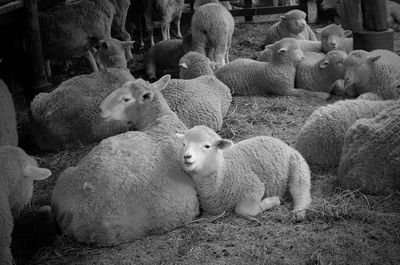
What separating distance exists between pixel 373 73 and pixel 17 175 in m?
4.21

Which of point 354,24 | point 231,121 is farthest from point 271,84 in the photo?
point 354,24

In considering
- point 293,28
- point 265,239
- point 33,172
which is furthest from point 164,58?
point 265,239

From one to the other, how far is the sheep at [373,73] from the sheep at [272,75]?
0.64 metres

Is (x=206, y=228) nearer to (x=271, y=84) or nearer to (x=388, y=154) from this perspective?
(x=388, y=154)

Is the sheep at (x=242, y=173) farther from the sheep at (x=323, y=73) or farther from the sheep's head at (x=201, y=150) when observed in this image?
the sheep at (x=323, y=73)

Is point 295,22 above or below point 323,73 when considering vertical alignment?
above

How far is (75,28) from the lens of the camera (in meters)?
8.02

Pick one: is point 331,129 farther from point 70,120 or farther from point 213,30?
point 213,30

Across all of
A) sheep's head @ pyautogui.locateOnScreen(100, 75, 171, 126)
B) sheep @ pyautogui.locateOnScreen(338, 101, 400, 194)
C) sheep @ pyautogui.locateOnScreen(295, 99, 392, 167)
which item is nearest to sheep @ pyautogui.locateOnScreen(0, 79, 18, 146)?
sheep's head @ pyautogui.locateOnScreen(100, 75, 171, 126)

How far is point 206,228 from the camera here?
3.99 metres

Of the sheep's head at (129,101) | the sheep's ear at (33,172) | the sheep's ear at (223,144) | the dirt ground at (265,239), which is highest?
the sheep's head at (129,101)

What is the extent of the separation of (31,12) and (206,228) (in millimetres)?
4468

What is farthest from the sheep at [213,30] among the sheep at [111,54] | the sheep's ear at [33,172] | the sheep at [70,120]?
the sheep's ear at [33,172]

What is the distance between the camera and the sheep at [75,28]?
7.94 metres
